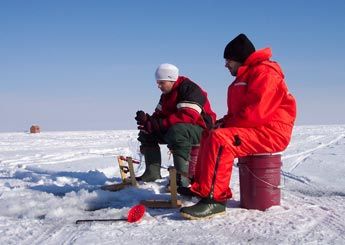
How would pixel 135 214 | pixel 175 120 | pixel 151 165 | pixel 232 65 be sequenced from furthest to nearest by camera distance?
pixel 151 165 → pixel 175 120 → pixel 232 65 → pixel 135 214

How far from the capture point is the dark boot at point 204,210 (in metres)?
3.14

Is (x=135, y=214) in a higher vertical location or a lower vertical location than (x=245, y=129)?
lower

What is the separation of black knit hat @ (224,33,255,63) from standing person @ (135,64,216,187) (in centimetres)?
93

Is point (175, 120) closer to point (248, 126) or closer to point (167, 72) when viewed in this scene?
point (167, 72)

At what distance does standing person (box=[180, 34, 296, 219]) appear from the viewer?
10.6 ft

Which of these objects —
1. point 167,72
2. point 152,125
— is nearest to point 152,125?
point 152,125

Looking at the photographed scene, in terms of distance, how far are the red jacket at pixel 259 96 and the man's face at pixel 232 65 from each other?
0.13 metres

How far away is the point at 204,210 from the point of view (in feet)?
10.5

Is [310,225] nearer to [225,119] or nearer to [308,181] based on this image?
[225,119]

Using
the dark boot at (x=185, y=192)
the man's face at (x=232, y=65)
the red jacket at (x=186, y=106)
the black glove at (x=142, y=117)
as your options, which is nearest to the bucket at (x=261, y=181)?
the dark boot at (x=185, y=192)

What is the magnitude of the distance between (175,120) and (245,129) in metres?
1.28

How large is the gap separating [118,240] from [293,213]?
1399 mm

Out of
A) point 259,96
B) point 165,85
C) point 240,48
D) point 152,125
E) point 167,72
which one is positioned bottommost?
point 152,125

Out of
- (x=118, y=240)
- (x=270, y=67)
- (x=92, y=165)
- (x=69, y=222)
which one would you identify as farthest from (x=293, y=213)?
(x=92, y=165)
